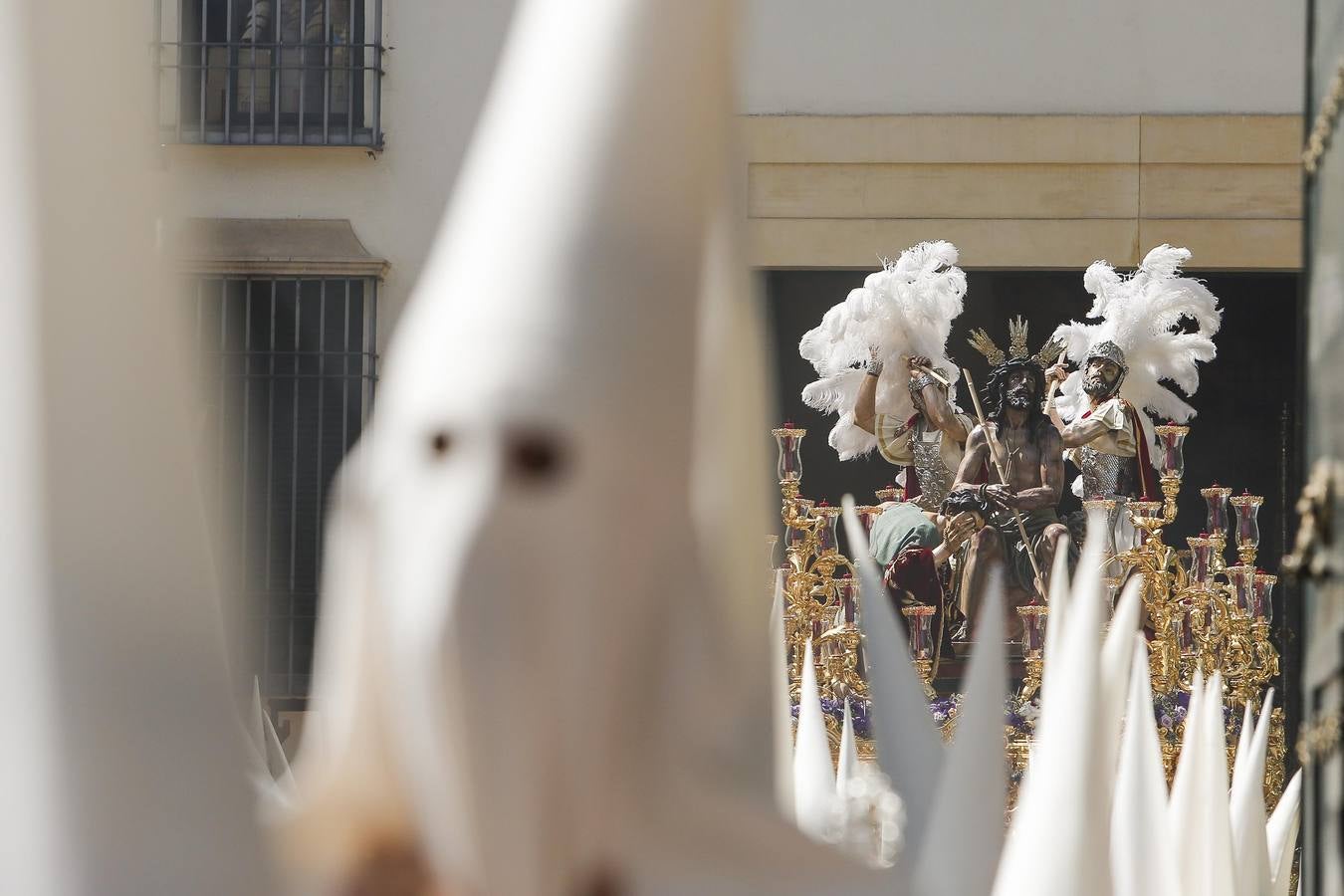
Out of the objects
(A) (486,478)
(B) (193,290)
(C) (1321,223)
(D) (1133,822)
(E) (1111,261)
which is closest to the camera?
(A) (486,478)

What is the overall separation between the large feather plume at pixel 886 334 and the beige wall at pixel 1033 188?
183 cm

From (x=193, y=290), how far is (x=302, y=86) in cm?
1097

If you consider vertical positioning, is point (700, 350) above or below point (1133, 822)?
above

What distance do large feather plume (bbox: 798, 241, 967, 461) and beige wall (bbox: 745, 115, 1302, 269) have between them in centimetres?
183

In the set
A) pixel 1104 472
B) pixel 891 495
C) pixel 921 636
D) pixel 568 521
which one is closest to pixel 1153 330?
pixel 1104 472

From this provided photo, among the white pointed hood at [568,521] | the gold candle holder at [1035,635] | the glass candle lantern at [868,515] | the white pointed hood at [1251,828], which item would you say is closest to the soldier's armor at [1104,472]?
the glass candle lantern at [868,515]

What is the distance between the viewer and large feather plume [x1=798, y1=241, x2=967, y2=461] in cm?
866

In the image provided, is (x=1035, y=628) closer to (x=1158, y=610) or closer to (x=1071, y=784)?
(x=1158, y=610)

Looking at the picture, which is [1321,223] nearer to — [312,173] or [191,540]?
[191,540]

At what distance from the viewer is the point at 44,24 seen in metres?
0.88

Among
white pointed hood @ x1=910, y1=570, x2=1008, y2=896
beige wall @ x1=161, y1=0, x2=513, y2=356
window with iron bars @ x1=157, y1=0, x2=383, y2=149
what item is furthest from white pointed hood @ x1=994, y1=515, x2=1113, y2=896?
window with iron bars @ x1=157, y1=0, x2=383, y2=149

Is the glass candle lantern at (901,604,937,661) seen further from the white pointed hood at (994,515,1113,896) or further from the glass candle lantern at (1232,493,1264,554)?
the white pointed hood at (994,515,1113,896)

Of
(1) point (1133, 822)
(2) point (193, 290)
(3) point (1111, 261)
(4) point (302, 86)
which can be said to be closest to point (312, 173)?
(4) point (302, 86)

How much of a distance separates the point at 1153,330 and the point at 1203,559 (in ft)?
6.75
